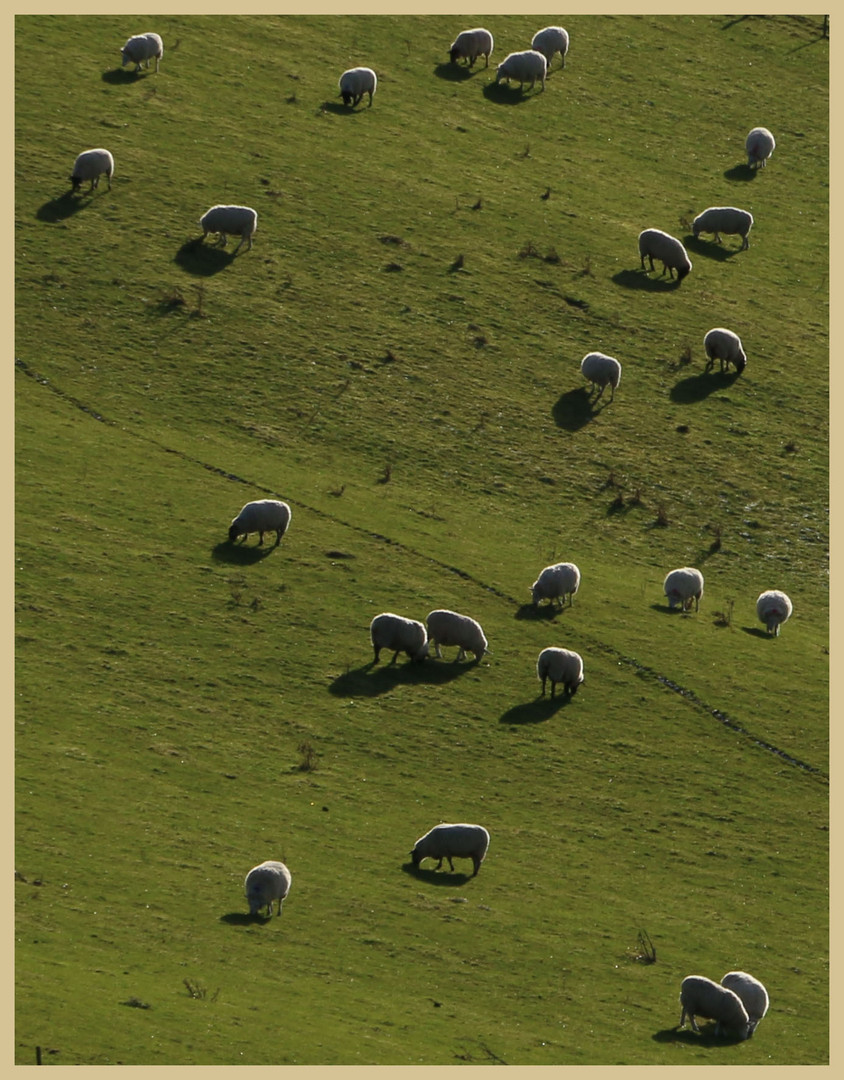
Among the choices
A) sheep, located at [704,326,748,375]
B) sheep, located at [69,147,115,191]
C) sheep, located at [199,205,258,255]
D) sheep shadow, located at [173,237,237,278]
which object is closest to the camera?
sheep shadow, located at [173,237,237,278]

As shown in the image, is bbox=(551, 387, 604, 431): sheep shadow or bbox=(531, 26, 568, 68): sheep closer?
bbox=(551, 387, 604, 431): sheep shadow

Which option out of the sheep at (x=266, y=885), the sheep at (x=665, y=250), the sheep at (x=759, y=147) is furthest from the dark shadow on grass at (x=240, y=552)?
the sheep at (x=759, y=147)

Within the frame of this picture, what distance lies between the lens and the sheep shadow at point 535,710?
39.4m

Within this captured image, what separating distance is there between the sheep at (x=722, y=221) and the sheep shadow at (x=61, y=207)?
19.4 meters

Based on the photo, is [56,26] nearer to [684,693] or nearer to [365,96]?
[365,96]

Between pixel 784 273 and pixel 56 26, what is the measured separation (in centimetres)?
2613

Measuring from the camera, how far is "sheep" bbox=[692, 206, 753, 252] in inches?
2456

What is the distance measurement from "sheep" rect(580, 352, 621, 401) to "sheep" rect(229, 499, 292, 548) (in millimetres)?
12899

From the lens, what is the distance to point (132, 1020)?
27.4 m

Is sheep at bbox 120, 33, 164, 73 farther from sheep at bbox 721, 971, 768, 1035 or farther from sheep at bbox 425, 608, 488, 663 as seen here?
sheep at bbox 721, 971, 768, 1035

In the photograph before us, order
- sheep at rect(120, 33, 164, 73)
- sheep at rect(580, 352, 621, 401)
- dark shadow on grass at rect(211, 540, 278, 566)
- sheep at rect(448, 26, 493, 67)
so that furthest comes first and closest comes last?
sheep at rect(448, 26, 493, 67), sheep at rect(120, 33, 164, 73), sheep at rect(580, 352, 621, 401), dark shadow on grass at rect(211, 540, 278, 566)

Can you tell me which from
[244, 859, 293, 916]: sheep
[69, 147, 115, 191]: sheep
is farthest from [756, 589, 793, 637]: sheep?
[69, 147, 115, 191]: sheep

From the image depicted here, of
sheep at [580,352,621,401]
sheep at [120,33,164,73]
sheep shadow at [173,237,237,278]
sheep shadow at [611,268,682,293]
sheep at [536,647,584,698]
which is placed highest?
sheep at [536,647,584,698]

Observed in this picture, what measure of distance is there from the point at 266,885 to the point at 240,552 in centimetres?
1359
